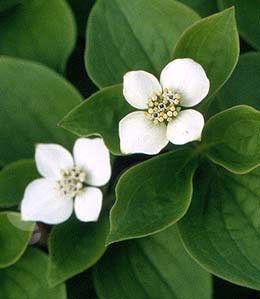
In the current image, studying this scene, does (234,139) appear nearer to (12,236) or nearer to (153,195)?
(153,195)

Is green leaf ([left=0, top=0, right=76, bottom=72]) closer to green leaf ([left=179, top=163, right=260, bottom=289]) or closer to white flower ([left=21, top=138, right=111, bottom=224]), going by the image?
white flower ([left=21, top=138, right=111, bottom=224])

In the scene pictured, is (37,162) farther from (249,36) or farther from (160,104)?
(249,36)

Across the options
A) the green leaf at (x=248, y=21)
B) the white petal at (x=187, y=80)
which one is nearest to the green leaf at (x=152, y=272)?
the white petal at (x=187, y=80)

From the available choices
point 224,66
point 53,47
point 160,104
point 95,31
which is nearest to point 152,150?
point 160,104

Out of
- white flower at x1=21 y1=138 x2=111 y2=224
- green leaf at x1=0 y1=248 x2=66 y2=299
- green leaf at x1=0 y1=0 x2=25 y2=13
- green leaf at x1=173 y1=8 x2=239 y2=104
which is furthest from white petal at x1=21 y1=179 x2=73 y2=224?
green leaf at x1=0 y1=0 x2=25 y2=13

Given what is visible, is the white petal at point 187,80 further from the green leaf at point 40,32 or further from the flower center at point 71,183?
the green leaf at point 40,32
